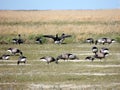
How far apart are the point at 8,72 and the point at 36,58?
17.1ft

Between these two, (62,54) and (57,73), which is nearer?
(57,73)

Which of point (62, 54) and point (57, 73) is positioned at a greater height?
point (57, 73)

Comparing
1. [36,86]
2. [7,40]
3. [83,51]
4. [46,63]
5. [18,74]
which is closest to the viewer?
[36,86]

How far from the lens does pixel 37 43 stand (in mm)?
34062

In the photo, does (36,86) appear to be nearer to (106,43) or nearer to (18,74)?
(18,74)

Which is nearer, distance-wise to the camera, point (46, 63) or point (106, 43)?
point (46, 63)

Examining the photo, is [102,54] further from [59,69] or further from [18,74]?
[18,74]

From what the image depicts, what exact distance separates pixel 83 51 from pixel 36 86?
41.3 feet

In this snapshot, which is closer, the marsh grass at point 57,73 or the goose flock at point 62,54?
the marsh grass at point 57,73

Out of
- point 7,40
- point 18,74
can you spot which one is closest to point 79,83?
point 18,74

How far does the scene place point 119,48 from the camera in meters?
30.3

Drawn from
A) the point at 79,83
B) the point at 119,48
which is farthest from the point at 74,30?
A: the point at 79,83

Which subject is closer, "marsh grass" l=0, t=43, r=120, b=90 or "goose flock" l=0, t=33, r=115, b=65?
"marsh grass" l=0, t=43, r=120, b=90

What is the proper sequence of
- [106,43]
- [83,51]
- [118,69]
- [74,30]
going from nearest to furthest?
[118,69] < [83,51] < [106,43] < [74,30]
